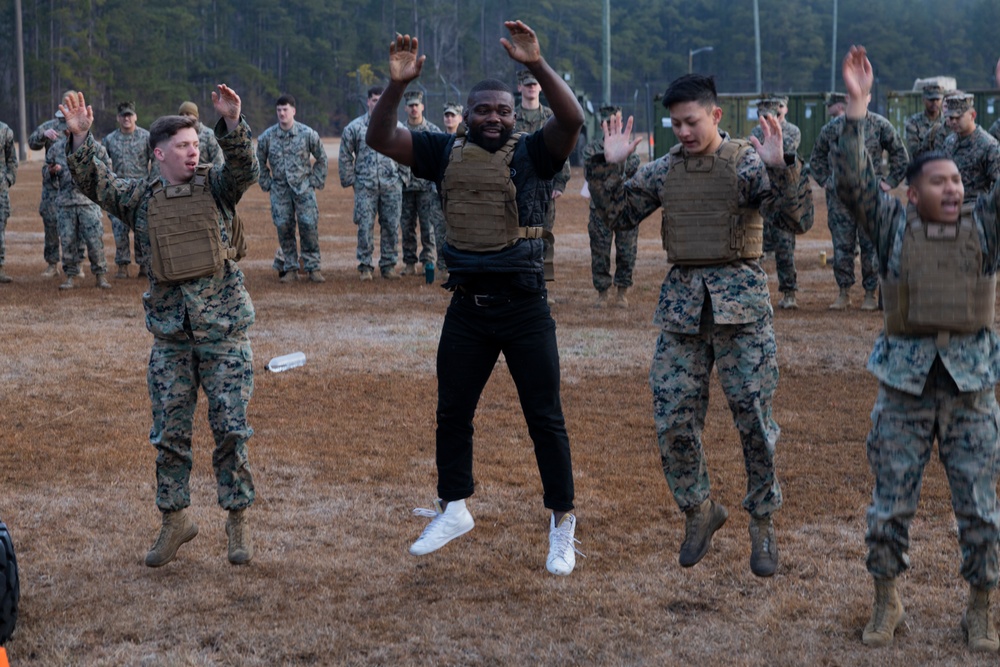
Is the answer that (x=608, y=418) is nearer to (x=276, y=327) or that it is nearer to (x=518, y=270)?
(x=518, y=270)

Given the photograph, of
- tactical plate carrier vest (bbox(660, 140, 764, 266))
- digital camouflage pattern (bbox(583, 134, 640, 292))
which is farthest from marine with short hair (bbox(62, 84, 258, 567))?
digital camouflage pattern (bbox(583, 134, 640, 292))

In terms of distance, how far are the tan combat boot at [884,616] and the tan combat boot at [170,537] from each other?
3.09 metres

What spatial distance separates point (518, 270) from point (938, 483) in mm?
3009

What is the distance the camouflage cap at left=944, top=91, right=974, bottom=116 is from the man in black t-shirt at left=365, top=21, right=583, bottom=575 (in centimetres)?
650

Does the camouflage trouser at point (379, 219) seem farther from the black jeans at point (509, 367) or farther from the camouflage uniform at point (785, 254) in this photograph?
the black jeans at point (509, 367)

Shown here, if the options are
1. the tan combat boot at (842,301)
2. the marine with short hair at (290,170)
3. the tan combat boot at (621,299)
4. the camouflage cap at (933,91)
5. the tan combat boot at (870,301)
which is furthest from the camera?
the marine with short hair at (290,170)

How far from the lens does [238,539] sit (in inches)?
225

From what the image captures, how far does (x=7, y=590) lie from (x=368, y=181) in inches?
430

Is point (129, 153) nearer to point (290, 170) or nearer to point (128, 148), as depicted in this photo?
point (128, 148)

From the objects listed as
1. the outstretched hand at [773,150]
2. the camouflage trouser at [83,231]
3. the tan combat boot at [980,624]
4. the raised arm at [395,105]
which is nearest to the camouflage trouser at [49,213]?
the camouflage trouser at [83,231]

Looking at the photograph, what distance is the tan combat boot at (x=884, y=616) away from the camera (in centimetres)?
468

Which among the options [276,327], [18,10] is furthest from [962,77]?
[276,327]

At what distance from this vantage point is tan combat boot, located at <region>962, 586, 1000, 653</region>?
459cm

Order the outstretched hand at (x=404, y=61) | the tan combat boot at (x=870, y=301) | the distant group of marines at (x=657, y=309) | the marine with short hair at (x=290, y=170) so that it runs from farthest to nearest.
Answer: the marine with short hair at (x=290, y=170) < the tan combat boot at (x=870, y=301) < the outstretched hand at (x=404, y=61) < the distant group of marines at (x=657, y=309)
